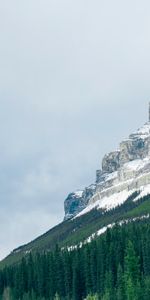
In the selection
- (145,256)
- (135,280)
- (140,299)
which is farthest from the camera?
(145,256)

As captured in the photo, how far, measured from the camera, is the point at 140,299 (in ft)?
514

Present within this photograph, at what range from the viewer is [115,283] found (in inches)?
7347

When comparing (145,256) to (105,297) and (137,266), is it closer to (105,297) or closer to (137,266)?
(137,266)

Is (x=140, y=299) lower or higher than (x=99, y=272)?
lower

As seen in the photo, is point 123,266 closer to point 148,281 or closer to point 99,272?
point 99,272

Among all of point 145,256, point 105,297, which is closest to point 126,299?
point 105,297

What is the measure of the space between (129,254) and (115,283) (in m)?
11.0

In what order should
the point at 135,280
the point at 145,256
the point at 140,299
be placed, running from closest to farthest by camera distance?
1. the point at 140,299
2. the point at 135,280
3. the point at 145,256

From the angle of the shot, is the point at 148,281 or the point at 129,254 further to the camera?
the point at 129,254

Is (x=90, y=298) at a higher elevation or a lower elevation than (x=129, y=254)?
lower

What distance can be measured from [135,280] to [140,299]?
1889 centimetres

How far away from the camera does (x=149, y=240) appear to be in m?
194

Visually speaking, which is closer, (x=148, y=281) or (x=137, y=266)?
(x=148, y=281)

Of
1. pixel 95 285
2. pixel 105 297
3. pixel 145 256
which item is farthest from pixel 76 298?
pixel 105 297
